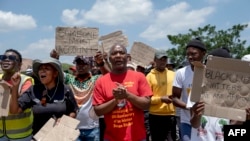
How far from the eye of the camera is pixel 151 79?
6273 mm

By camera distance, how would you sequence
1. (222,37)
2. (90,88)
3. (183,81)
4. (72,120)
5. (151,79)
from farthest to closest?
(222,37)
(151,79)
(90,88)
(183,81)
(72,120)

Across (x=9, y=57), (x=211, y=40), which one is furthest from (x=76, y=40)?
(x=211, y=40)

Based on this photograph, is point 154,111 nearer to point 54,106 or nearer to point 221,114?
point 54,106

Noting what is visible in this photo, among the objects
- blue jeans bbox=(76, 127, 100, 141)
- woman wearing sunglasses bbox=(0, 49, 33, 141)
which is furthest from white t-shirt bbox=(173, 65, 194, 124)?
woman wearing sunglasses bbox=(0, 49, 33, 141)

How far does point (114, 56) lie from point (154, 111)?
8.57 feet

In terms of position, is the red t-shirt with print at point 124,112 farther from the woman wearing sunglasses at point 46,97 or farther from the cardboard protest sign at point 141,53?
the cardboard protest sign at point 141,53

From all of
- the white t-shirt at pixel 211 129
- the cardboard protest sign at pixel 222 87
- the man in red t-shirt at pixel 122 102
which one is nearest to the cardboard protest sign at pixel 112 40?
the man in red t-shirt at pixel 122 102

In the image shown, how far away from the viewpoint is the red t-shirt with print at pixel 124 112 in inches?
149

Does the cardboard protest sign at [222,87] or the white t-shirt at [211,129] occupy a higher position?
the cardboard protest sign at [222,87]

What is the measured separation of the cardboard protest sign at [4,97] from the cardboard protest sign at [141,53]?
2.59m

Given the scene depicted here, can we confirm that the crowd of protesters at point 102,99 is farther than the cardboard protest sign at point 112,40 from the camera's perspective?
No

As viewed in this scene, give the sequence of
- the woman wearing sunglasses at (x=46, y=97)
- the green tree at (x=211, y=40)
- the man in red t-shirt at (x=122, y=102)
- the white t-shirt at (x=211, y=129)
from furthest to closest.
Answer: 1. the green tree at (x=211, y=40)
2. the woman wearing sunglasses at (x=46, y=97)
3. the man in red t-shirt at (x=122, y=102)
4. the white t-shirt at (x=211, y=129)

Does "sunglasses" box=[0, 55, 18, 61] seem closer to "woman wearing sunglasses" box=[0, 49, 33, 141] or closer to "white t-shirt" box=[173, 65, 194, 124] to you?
"woman wearing sunglasses" box=[0, 49, 33, 141]

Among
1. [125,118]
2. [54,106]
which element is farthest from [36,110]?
[125,118]
